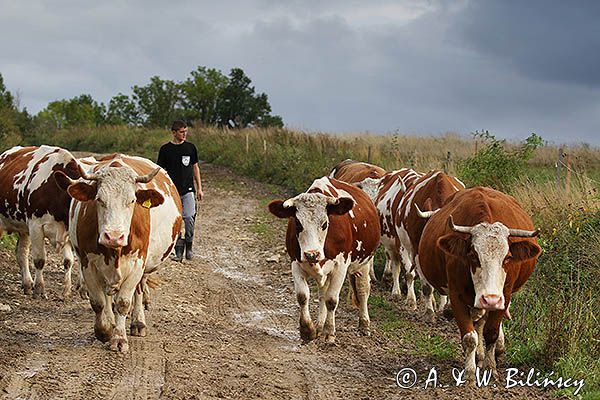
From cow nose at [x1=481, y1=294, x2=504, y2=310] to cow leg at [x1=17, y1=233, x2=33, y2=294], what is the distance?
20.9 ft

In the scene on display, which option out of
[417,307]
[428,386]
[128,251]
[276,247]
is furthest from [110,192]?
[276,247]

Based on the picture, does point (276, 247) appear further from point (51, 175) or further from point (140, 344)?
point (140, 344)

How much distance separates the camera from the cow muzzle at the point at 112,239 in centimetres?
719

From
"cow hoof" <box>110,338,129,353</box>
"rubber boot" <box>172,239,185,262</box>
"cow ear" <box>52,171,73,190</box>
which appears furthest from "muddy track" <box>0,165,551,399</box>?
"cow ear" <box>52,171,73,190</box>

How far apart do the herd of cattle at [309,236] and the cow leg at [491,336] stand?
0.01 m

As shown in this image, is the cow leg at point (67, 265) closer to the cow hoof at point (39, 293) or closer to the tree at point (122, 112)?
the cow hoof at point (39, 293)

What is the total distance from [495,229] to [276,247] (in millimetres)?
8576

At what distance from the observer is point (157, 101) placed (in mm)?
64500

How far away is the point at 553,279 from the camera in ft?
33.0

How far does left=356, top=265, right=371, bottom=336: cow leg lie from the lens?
935cm

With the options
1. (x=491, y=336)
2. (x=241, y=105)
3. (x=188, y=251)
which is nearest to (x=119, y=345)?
(x=491, y=336)

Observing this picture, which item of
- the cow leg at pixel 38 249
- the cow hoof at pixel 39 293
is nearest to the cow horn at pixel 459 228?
the cow leg at pixel 38 249

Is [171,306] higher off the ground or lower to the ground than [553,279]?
lower

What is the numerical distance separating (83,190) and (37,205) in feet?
8.38
